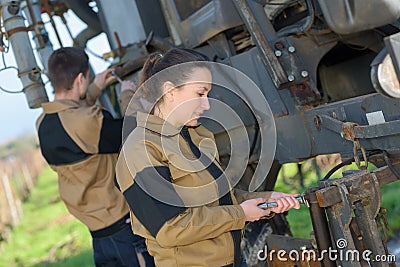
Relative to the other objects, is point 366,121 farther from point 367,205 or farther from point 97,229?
point 97,229

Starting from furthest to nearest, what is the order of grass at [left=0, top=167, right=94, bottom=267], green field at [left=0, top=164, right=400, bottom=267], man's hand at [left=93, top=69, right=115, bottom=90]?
1. grass at [left=0, top=167, right=94, bottom=267]
2. green field at [left=0, top=164, right=400, bottom=267]
3. man's hand at [left=93, top=69, right=115, bottom=90]

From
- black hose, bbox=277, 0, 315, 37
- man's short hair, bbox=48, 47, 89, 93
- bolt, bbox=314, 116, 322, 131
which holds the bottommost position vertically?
bolt, bbox=314, 116, 322, 131

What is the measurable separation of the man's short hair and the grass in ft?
15.7

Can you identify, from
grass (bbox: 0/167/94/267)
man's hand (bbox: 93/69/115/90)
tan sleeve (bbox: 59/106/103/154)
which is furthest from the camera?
grass (bbox: 0/167/94/267)

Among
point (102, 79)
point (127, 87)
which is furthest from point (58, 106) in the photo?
point (102, 79)

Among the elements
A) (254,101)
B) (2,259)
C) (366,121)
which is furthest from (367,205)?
(2,259)

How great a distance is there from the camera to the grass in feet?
29.7

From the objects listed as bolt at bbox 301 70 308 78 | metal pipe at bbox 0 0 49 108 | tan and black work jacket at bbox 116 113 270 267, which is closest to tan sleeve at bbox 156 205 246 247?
tan and black work jacket at bbox 116 113 270 267

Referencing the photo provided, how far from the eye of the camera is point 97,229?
3393mm

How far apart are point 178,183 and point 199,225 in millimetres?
171

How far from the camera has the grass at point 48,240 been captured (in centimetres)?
906

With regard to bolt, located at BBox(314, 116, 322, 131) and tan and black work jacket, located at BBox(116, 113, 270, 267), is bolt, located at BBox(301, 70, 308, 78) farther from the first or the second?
tan and black work jacket, located at BBox(116, 113, 270, 267)

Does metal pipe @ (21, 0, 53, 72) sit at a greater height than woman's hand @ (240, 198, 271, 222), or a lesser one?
greater

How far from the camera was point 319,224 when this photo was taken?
93.2 inches
